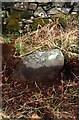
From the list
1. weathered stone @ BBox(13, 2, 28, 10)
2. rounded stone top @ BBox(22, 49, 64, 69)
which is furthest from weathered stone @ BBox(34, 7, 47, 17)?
rounded stone top @ BBox(22, 49, 64, 69)

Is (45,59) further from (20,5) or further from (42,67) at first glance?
(20,5)

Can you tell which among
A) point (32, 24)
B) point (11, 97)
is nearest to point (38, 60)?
point (11, 97)

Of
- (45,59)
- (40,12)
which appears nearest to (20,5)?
(40,12)

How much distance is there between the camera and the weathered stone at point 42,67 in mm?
3982

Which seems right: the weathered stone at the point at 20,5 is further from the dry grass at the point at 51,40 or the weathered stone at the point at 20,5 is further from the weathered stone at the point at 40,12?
the dry grass at the point at 51,40

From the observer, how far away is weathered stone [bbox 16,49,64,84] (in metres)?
3.98

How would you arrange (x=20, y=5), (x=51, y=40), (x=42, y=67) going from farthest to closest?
(x=20, y=5)
(x=51, y=40)
(x=42, y=67)

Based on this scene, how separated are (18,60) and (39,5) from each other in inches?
43.3

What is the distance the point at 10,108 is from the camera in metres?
3.90

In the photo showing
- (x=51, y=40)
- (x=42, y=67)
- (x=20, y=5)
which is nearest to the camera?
(x=42, y=67)

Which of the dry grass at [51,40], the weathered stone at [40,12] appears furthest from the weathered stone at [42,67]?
the weathered stone at [40,12]

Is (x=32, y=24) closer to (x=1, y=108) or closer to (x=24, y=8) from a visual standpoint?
(x=24, y=8)

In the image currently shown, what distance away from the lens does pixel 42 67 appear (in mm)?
3979

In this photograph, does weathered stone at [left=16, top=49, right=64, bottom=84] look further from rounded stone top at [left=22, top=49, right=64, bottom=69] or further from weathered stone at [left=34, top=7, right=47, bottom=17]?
weathered stone at [left=34, top=7, right=47, bottom=17]
